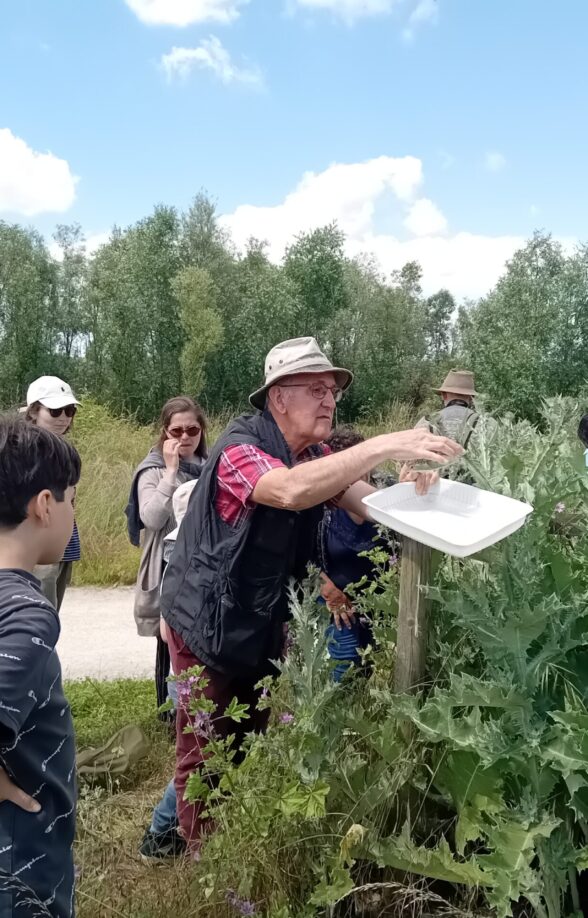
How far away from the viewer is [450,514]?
2.11 m

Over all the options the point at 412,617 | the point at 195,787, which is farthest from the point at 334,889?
the point at 412,617

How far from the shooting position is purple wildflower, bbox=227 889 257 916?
1.97 metres

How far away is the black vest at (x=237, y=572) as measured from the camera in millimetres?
2406

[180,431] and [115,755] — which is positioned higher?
[180,431]

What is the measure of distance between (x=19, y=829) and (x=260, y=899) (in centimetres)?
87

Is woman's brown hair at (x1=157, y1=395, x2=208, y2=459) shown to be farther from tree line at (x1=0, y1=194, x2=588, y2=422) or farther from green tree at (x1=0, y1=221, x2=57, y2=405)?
green tree at (x1=0, y1=221, x2=57, y2=405)

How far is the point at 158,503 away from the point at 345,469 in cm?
212

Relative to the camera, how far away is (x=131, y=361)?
28266 millimetres

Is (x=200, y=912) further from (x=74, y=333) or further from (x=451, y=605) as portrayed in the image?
(x=74, y=333)

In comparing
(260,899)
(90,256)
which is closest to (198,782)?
(260,899)

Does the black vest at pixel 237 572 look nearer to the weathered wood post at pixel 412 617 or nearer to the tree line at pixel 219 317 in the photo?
the weathered wood post at pixel 412 617

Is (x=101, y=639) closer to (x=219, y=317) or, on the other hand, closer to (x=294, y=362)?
(x=294, y=362)

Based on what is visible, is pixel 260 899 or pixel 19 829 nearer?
pixel 19 829

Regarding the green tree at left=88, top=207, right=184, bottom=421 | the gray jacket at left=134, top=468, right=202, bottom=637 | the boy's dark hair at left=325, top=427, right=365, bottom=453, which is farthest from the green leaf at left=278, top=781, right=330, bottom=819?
the green tree at left=88, top=207, right=184, bottom=421
